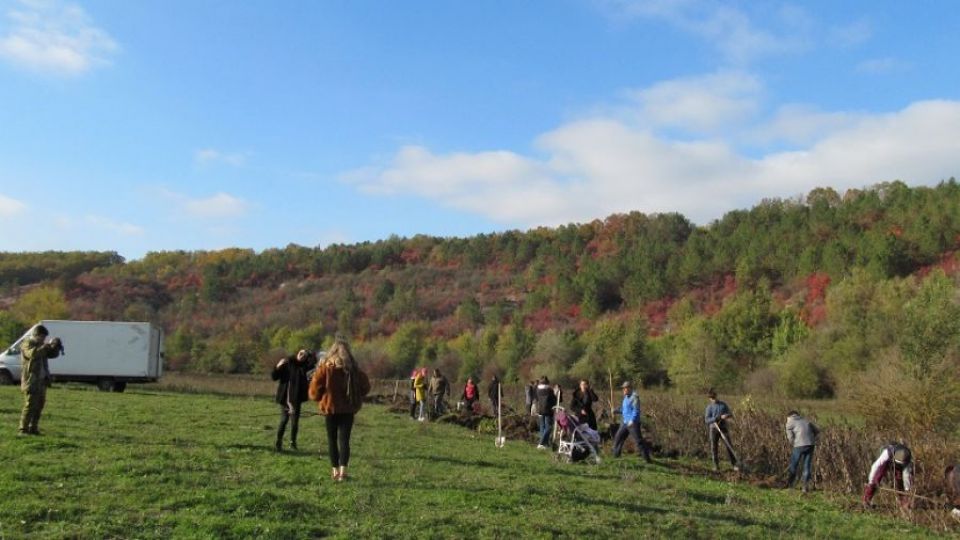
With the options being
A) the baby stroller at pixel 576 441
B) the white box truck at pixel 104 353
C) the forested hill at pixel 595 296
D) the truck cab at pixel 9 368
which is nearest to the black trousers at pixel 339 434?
the baby stroller at pixel 576 441

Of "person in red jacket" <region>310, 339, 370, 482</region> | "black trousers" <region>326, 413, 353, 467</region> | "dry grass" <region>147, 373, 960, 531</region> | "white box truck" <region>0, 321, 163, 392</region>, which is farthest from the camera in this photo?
"white box truck" <region>0, 321, 163, 392</region>

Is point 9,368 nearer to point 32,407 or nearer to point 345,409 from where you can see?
point 32,407

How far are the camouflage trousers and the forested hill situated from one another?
Answer: 34.9m

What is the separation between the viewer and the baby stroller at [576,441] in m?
14.7

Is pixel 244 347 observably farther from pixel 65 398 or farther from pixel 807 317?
pixel 65 398

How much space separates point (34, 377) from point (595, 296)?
318 ft

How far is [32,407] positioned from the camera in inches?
447

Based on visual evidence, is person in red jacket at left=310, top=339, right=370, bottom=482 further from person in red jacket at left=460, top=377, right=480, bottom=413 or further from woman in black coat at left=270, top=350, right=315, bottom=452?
person in red jacket at left=460, top=377, right=480, bottom=413

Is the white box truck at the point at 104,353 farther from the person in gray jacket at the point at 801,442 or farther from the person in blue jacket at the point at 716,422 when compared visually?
the person in gray jacket at the point at 801,442

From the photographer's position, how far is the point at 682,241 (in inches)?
4961

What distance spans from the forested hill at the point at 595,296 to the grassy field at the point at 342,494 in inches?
1107

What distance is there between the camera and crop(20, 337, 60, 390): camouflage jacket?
11180 millimetres

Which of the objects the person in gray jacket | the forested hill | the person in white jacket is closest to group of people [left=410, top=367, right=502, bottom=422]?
the person in gray jacket

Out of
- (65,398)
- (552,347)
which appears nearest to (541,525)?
(65,398)
